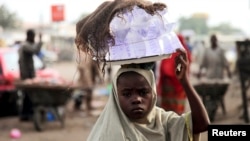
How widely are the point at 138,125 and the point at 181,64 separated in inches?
14.8

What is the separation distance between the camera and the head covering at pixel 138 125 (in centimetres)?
269

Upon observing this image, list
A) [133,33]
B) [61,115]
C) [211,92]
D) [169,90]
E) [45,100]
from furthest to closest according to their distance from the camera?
[211,92] → [61,115] → [45,100] → [169,90] → [133,33]

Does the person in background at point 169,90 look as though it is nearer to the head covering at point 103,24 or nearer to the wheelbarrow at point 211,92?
the wheelbarrow at point 211,92

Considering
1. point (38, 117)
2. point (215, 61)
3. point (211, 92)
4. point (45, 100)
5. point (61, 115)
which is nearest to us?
point (45, 100)

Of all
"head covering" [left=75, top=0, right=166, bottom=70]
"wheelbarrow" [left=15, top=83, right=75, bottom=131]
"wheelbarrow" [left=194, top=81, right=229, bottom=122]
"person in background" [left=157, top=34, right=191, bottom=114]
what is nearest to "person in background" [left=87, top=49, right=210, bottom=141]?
"head covering" [left=75, top=0, right=166, bottom=70]

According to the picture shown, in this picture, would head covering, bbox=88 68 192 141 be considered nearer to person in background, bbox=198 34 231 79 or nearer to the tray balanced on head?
the tray balanced on head

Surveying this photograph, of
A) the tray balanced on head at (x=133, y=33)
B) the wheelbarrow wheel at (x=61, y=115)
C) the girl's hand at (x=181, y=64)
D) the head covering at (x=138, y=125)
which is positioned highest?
the tray balanced on head at (x=133, y=33)

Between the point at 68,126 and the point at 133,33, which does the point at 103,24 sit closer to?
the point at 133,33

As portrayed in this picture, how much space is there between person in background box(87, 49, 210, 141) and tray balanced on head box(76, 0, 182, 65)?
0.09 m

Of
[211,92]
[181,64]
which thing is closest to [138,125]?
[181,64]

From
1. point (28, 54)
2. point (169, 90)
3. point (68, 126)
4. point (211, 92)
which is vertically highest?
point (28, 54)

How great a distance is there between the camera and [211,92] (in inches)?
426

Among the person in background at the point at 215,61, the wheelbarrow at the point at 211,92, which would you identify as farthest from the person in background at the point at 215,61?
the wheelbarrow at the point at 211,92

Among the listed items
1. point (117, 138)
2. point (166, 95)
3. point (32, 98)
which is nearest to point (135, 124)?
point (117, 138)
